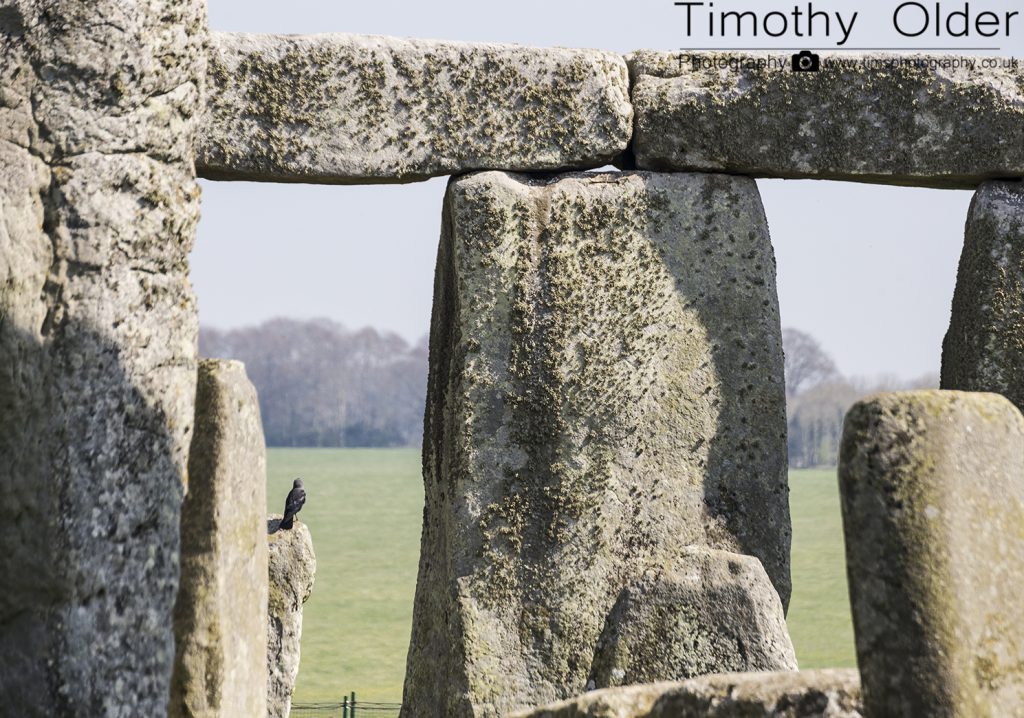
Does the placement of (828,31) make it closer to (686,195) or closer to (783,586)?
(686,195)

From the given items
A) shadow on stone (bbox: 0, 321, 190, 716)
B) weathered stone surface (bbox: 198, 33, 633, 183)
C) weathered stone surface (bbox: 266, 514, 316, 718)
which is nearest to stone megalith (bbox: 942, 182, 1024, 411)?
weathered stone surface (bbox: 198, 33, 633, 183)

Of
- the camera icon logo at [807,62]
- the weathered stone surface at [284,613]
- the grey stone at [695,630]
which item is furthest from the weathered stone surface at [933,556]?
the weathered stone surface at [284,613]

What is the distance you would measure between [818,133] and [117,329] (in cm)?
439

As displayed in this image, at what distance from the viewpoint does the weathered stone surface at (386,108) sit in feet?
26.1

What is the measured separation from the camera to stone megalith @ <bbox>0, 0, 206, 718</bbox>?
16.7ft

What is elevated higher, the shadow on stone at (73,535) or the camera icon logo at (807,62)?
the camera icon logo at (807,62)

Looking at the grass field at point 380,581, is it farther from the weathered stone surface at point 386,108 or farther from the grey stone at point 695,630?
the grey stone at point 695,630

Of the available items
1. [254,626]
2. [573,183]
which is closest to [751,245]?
[573,183]

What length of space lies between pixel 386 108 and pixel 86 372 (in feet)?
10.5

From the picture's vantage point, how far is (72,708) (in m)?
5.06

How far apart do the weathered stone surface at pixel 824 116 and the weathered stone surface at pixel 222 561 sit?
→ 3.34 m

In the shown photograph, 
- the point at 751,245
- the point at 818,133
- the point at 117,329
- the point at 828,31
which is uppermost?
the point at 828,31

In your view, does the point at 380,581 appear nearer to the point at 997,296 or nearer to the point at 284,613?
the point at 284,613

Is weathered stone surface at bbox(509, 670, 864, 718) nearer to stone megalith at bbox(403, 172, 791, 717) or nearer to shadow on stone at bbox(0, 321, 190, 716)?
shadow on stone at bbox(0, 321, 190, 716)
